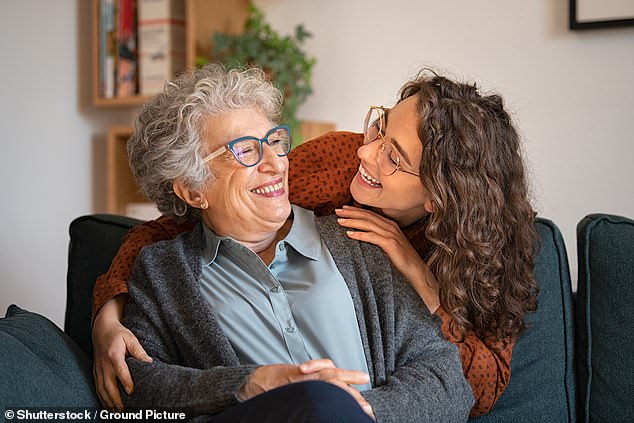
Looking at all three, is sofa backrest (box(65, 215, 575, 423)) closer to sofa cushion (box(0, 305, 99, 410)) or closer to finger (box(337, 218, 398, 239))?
finger (box(337, 218, 398, 239))

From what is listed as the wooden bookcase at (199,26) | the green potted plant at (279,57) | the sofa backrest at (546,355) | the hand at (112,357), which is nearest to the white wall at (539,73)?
the green potted plant at (279,57)

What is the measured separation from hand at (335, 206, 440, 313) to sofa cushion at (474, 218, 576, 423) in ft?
0.85

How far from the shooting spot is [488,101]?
1.76 meters

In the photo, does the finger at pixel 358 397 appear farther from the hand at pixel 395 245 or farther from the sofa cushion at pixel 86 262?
the sofa cushion at pixel 86 262

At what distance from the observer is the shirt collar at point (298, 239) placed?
1750 millimetres

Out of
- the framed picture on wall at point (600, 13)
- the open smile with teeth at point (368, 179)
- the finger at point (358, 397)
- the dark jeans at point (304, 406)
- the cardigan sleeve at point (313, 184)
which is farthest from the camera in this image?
the framed picture on wall at point (600, 13)

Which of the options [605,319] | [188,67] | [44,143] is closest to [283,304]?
[605,319]

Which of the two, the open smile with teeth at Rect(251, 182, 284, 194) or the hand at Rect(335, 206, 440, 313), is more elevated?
the open smile with teeth at Rect(251, 182, 284, 194)

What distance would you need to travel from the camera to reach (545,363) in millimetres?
1847

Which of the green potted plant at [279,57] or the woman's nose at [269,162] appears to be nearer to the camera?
the woman's nose at [269,162]

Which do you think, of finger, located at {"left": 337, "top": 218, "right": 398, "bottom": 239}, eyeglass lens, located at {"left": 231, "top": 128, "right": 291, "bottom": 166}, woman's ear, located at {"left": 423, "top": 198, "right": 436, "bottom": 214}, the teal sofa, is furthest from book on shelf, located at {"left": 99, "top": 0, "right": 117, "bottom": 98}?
woman's ear, located at {"left": 423, "top": 198, "right": 436, "bottom": 214}

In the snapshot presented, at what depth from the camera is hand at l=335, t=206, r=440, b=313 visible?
176 centimetres

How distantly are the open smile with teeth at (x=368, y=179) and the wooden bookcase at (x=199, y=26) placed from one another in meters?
1.61

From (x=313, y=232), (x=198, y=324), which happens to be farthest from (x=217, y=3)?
(x=198, y=324)
